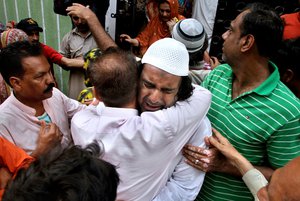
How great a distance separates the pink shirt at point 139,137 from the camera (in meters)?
1.05

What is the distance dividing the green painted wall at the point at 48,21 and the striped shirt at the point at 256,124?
3.31m

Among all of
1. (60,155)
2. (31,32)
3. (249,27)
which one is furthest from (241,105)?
(31,32)

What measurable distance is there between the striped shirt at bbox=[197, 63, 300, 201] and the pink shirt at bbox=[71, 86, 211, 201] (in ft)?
0.98

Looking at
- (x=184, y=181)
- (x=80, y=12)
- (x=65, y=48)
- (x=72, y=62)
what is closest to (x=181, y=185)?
(x=184, y=181)

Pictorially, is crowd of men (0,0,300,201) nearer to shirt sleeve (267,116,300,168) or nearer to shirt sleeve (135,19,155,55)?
shirt sleeve (267,116,300,168)

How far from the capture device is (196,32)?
69.9 inches

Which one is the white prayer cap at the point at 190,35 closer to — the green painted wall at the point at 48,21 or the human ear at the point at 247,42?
the human ear at the point at 247,42

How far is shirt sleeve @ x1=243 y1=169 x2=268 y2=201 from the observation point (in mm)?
1180

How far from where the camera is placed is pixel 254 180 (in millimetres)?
1209

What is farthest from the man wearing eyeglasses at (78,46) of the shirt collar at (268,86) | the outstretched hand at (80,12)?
the shirt collar at (268,86)

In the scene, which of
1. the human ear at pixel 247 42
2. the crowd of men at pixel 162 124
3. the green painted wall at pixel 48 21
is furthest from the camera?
the green painted wall at pixel 48 21

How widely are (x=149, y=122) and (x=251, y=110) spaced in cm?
56

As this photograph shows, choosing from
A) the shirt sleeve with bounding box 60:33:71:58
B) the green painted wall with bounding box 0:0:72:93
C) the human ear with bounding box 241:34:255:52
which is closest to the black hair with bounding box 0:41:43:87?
the human ear with bounding box 241:34:255:52

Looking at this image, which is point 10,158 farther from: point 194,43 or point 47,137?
point 194,43
